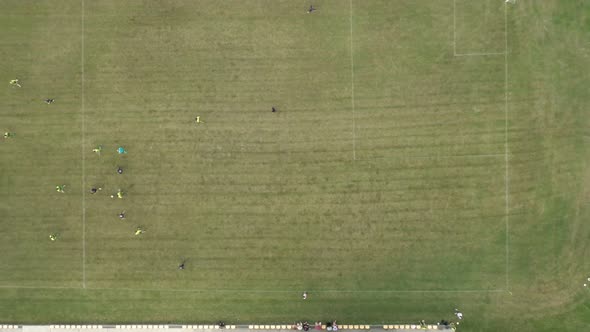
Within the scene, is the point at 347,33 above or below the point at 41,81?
above

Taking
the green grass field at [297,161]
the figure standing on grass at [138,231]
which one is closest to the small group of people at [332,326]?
the green grass field at [297,161]

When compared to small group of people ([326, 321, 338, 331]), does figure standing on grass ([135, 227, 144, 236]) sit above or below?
above

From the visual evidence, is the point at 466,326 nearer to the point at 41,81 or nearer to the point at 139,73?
the point at 139,73

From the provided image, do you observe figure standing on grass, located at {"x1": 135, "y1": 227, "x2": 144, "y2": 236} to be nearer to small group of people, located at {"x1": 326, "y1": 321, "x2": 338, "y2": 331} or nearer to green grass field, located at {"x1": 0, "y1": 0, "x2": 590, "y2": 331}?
green grass field, located at {"x1": 0, "y1": 0, "x2": 590, "y2": 331}

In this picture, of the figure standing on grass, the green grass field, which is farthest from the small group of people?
the figure standing on grass

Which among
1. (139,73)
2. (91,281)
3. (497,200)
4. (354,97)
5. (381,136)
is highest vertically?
(139,73)

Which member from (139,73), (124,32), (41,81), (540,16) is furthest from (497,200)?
(41,81)

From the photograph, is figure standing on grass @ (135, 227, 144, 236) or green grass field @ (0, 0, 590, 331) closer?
green grass field @ (0, 0, 590, 331)

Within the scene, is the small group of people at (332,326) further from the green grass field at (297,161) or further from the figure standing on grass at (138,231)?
the figure standing on grass at (138,231)
